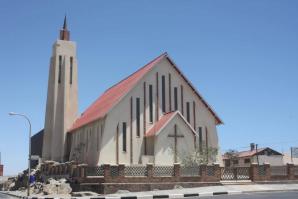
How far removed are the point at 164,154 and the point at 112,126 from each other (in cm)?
507

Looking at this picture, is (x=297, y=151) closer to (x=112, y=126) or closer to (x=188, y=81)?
(x=188, y=81)

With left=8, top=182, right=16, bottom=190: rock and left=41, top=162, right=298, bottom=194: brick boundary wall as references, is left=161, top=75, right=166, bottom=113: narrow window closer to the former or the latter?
left=41, top=162, right=298, bottom=194: brick boundary wall

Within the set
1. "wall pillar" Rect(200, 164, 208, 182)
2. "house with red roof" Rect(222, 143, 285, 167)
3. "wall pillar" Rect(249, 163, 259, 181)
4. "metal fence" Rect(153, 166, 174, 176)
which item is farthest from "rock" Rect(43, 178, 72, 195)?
"house with red roof" Rect(222, 143, 285, 167)

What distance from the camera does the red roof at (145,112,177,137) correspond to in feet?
125

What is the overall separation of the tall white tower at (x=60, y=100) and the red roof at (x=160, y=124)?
564 inches

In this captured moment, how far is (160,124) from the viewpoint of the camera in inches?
1532

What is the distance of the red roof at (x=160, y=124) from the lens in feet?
125

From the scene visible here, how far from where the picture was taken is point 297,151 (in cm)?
6956

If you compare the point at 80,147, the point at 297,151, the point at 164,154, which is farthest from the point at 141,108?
the point at 297,151

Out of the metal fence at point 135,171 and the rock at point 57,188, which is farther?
the rock at point 57,188

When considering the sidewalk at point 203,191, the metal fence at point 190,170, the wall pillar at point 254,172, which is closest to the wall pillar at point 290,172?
the sidewalk at point 203,191

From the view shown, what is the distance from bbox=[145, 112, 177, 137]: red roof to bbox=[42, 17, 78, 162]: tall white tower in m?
14.3

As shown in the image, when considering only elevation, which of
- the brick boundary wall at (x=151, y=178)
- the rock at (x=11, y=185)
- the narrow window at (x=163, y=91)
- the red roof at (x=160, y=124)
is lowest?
the rock at (x=11, y=185)

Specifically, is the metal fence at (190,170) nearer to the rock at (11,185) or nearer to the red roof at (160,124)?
the red roof at (160,124)
